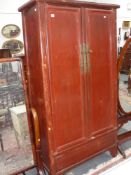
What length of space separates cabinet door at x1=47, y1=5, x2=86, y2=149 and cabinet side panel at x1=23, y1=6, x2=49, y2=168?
10cm

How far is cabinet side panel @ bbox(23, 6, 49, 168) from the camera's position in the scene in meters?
1.61

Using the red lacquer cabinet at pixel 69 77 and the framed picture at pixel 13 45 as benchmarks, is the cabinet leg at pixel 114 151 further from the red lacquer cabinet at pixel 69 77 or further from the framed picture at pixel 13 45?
the framed picture at pixel 13 45

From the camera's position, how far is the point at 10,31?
212 inches

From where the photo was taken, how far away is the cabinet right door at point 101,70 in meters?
1.80

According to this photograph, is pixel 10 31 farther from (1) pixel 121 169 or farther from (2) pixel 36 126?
(1) pixel 121 169

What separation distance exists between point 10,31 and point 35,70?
413cm

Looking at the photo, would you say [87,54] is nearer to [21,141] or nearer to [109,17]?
[109,17]

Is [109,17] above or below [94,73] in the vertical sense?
above

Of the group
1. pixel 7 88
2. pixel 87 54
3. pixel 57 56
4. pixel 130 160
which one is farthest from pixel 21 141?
pixel 130 160

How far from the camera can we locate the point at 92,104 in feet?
6.38

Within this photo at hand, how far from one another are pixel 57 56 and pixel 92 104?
0.64 metres

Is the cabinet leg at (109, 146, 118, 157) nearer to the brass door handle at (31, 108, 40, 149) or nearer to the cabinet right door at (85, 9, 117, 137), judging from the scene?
the cabinet right door at (85, 9, 117, 137)

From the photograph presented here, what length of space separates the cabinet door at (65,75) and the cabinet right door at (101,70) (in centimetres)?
12

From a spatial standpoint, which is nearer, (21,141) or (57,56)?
(57,56)
